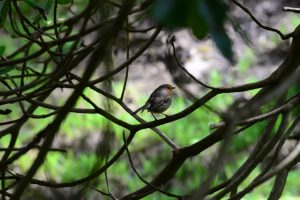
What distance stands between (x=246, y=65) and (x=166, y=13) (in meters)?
4.76

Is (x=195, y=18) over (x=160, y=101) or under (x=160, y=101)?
under

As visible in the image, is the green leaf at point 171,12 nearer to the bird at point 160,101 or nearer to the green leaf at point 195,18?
the green leaf at point 195,18

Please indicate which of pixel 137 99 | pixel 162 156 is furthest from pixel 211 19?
pixel 137 99

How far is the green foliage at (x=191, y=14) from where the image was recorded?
0.79m

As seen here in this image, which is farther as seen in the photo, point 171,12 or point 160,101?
point 160,101

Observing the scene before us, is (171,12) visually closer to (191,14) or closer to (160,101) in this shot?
(191,14)

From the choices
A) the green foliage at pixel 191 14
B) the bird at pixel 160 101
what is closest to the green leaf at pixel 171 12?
the green foliage at pixel 191 14

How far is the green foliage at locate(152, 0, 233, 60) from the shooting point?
31.1 inches

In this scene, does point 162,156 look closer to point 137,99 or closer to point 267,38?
point 137,99

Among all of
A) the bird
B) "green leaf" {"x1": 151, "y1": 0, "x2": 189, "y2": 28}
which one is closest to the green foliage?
"green leaf" {"x1": 151, "y1": 0, "x2": 189, "y2": 28}

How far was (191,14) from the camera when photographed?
0.81 meters

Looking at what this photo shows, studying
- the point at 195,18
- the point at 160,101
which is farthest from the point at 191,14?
the point at 160,101

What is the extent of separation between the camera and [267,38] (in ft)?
18.6

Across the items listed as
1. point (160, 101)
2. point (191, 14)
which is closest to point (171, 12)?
point (191, 14)
